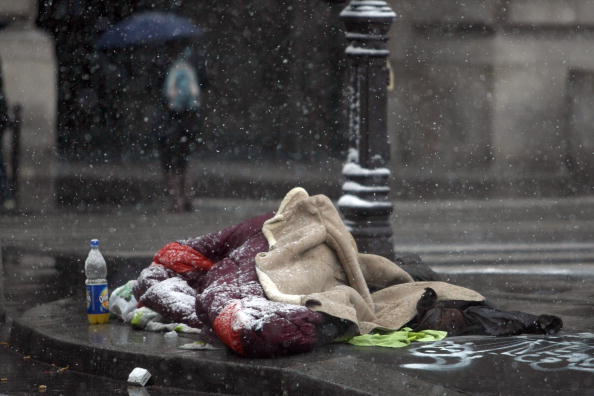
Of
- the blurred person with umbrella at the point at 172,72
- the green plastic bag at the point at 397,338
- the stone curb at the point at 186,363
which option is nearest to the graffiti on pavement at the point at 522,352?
the green plastic bag at the point at 397,338

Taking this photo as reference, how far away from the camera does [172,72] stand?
16.9 metres

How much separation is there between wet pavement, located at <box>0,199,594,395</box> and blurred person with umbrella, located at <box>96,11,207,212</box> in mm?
2662

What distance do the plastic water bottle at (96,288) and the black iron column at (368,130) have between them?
2107 mm

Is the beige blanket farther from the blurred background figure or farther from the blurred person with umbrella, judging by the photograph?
the blurred person with umbrella

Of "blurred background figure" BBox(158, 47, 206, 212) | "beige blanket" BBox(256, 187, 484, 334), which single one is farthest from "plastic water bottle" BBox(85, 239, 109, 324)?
"blurred background figure" BBox(158, 47, 206, 212)

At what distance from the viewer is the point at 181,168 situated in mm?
15781

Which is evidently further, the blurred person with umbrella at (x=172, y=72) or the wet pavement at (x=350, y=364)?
the blurred person with umbrella at (x=172, y=72)

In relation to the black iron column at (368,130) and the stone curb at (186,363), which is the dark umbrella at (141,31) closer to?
the black iron column at (368,130)

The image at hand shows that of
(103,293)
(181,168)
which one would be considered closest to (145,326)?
(103,293)

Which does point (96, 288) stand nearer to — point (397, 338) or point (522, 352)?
point (397, 338)

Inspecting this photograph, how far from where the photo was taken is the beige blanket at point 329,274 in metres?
6.60

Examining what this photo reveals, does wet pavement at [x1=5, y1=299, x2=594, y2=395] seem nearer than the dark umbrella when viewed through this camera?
Yes

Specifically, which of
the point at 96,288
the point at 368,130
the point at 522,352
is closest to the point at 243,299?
the point at 96,288

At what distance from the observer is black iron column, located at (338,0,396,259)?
888 cm
